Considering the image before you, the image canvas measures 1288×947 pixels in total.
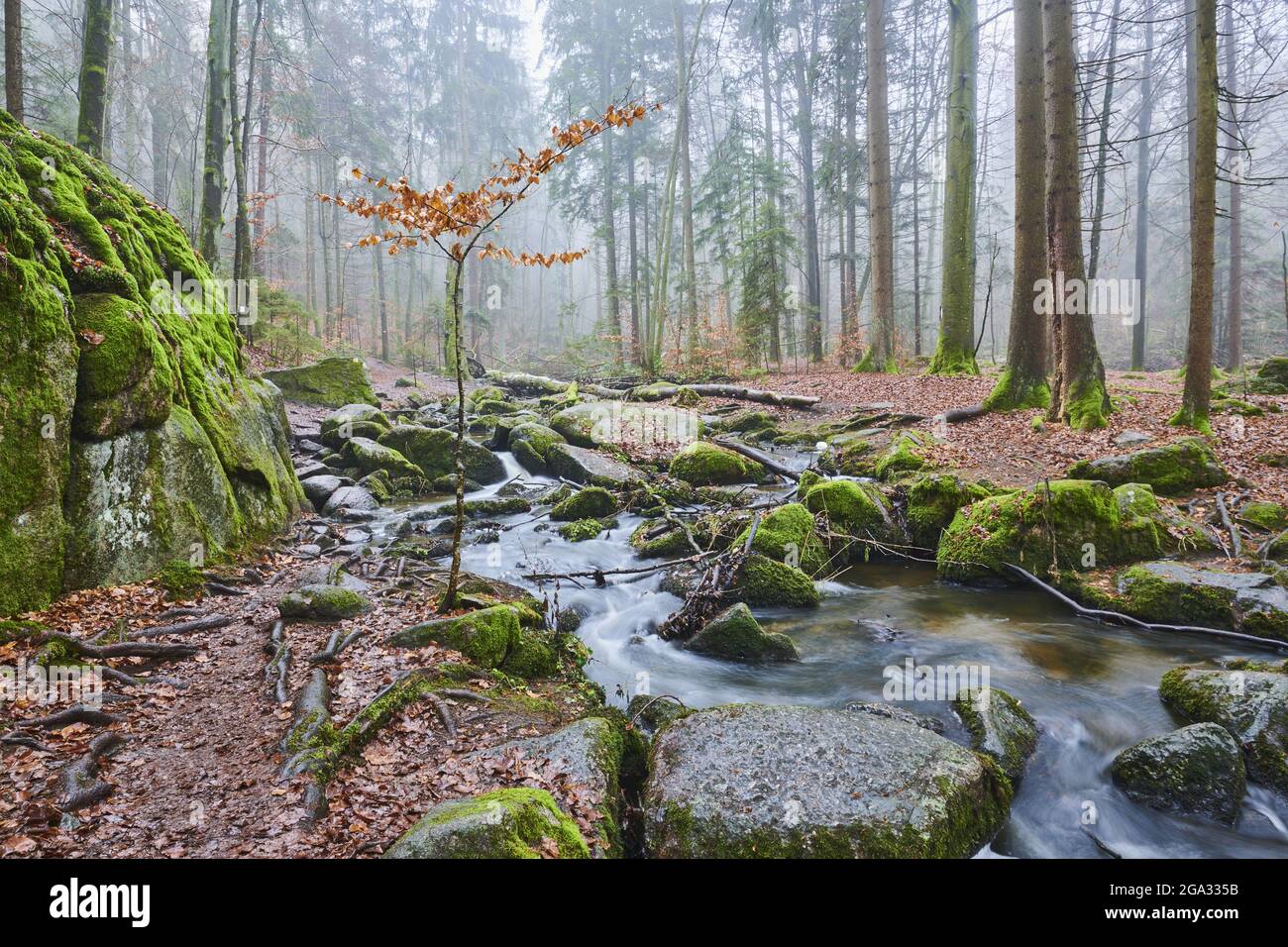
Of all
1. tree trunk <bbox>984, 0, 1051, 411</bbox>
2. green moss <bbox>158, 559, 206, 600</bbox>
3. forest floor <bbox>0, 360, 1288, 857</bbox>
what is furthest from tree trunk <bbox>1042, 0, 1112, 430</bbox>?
green moss <bbox>158, 559, 206, 600</bbox>

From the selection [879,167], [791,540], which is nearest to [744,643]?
[791,540]

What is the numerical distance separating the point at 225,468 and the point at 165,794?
14.3 ft

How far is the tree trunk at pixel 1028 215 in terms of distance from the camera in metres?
10.2

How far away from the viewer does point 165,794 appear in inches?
114

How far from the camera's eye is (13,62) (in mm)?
8352

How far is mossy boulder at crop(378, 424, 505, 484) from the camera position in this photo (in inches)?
436

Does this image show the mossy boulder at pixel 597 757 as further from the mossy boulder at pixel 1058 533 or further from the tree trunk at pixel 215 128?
the tree trunk at pixel 215 128

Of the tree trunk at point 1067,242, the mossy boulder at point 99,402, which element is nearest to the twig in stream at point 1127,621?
the tree trunk at point 1067,242

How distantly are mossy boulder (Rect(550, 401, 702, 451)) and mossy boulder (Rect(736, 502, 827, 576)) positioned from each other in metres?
5.29

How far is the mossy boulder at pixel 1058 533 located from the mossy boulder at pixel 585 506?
4.77 meters

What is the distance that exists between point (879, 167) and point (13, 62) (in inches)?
672

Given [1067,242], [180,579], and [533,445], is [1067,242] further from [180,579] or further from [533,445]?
[180,579]
